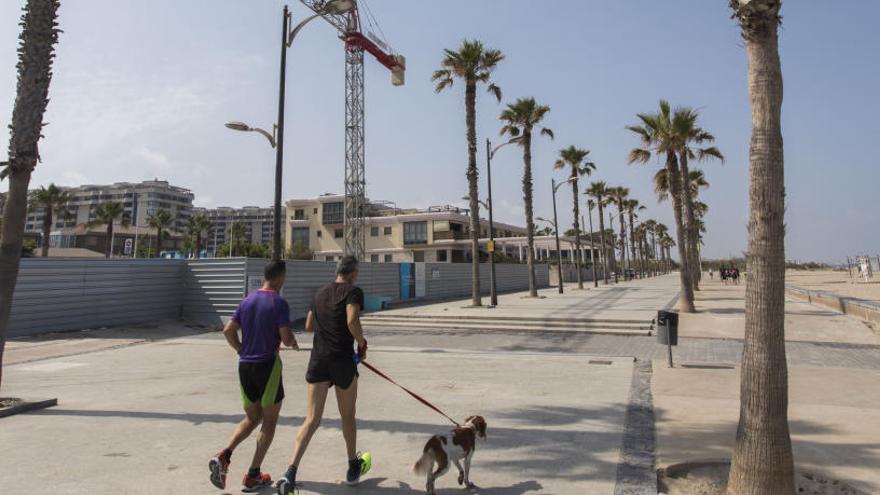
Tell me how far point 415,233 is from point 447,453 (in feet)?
161

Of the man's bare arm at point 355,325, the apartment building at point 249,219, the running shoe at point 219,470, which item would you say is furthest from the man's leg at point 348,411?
the apartment building at point 249,219

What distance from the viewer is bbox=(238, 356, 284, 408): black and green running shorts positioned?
3.74 m

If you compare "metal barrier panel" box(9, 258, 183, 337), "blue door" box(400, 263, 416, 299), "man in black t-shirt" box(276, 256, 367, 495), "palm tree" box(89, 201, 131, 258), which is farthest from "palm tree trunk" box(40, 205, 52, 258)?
"man in black t-shirt" box(276, 256, 367, 495)

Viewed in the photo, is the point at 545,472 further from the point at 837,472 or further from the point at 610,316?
the point at 610,316

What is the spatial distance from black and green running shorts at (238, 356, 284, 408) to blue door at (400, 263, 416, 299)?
2261cm

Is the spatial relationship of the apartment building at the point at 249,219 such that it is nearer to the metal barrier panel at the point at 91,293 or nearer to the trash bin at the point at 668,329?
the metal barrier panel at the point at 91,293

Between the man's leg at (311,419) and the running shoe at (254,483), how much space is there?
33cm

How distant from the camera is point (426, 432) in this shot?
5250mm

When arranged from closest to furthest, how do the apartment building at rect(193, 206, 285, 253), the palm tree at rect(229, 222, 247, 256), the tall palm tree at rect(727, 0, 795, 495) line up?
the tall palm tree at rect(727, 0, 795, 495) → the palm tree at rect(229, 222, 247, 256) → the apartment building at rect(193, 206, 285, 253)

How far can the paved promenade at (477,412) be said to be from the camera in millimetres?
4098

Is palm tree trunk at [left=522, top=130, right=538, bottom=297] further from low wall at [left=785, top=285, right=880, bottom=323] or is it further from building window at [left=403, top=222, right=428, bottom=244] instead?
building window at [left=403, top=222, right=428, bottom=244]

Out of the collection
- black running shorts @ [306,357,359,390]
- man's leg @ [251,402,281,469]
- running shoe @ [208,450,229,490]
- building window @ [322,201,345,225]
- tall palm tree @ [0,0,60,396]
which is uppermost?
building window @ [322,201,345,225]

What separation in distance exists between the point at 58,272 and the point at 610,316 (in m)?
17.7

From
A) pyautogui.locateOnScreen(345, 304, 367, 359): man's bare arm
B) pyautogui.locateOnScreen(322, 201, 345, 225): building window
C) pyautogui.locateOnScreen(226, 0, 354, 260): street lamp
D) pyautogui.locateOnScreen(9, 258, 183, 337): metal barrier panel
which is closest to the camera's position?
pyautogui.locateOnScreen(345, 304, 367, 359): man's bare arm
